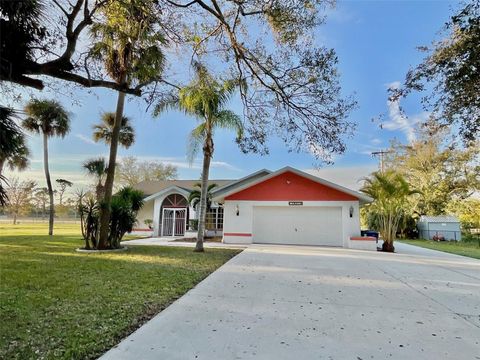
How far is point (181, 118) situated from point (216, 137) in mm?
1671

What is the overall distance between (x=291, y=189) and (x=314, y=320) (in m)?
13.1

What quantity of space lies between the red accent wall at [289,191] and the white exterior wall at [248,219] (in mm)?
229

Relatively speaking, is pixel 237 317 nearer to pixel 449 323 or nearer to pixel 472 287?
pixel 449 323

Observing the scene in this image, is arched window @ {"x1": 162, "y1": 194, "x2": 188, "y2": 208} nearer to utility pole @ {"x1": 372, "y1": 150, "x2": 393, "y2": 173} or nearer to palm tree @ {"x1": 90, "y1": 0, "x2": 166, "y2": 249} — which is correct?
palm tree @ {"x1": 90, "y1": 0, "x2": 166, "y2": 249}

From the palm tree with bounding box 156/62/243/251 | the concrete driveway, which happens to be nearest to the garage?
the palm tree with bounding box 156/62/243/251

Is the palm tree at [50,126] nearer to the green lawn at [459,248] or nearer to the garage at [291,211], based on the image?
the garage at [291,211]

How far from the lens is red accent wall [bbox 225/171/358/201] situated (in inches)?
658

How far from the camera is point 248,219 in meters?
17.3

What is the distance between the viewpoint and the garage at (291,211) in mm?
16469

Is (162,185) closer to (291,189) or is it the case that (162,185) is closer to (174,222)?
(174,222)

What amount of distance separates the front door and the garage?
569cm

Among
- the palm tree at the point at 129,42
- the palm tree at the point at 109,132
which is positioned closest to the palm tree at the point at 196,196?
the palm tree at the point at 109,132

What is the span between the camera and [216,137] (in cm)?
1239

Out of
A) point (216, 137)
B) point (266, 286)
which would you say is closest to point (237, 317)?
point (266, 286)
